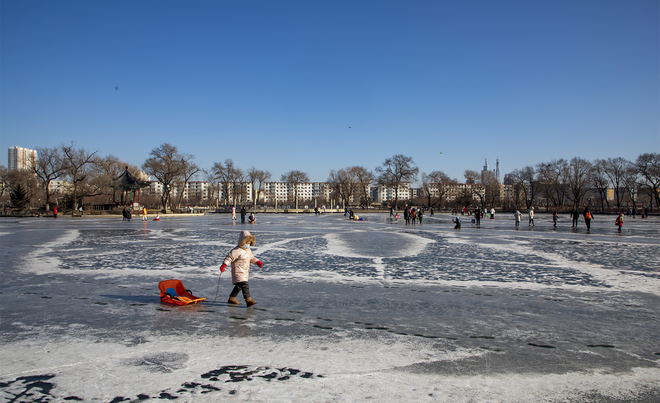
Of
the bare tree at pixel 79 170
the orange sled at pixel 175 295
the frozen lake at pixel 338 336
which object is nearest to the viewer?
the frozen lake at pixel 338 336

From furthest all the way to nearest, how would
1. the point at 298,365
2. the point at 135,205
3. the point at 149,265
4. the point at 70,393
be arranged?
the point at 135,205 → the point at 149,265 → the point at 298,365 → the point at 70,393

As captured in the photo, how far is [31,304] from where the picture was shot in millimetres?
6262

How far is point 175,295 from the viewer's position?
253 inches

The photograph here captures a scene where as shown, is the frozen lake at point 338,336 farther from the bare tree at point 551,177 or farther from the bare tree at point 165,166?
the bare tree at point 551,177

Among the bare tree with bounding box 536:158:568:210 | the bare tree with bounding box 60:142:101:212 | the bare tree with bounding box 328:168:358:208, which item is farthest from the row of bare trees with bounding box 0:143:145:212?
the bare tree with bounding box 536:158:568:210

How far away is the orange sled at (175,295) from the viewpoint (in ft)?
20.7

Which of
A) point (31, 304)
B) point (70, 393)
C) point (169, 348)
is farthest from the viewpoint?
point (31, 304)

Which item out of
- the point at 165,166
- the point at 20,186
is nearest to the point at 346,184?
the point at 165,166

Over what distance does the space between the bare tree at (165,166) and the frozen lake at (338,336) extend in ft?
163

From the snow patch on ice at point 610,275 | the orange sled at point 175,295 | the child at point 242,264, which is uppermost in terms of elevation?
the child at point 242,264

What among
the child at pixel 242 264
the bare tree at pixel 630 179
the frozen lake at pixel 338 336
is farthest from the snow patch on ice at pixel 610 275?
the bare tree at pixel 630 179

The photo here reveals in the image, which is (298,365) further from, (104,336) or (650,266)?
(650,266)

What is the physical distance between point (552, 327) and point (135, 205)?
2070 inches

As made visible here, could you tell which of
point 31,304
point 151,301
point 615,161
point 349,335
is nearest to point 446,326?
point 349,335
